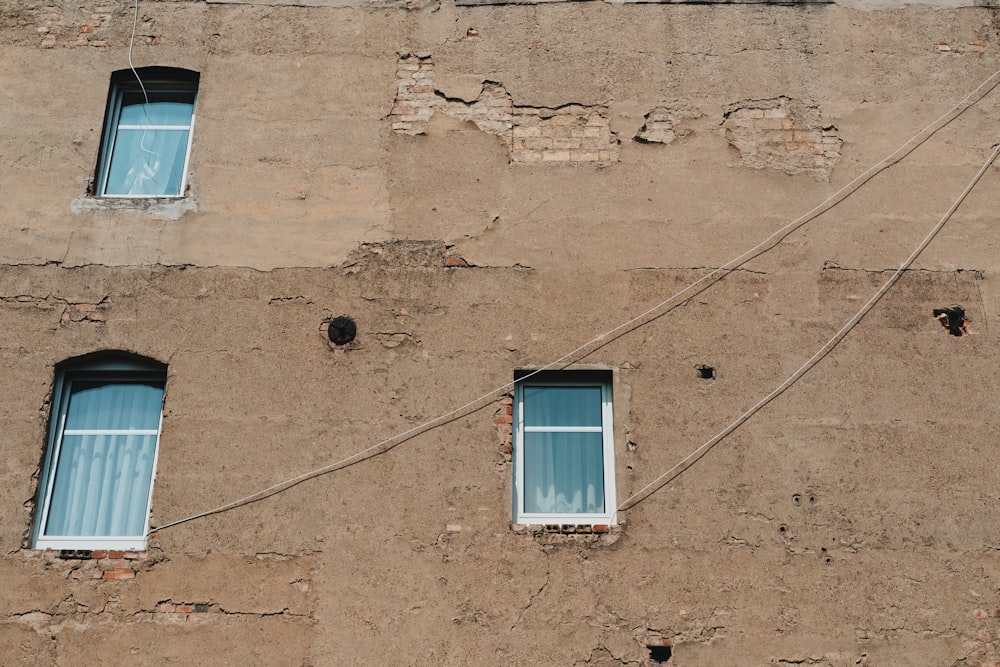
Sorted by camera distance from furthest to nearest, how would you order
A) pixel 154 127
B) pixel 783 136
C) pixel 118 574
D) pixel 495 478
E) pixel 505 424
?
pixel 154 127 → pixel 783 136 → pixel 505 424 → pixel 495 478 → pixel 118 574

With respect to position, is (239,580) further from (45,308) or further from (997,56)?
(997,56)

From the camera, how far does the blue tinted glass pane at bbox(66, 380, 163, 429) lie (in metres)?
6.00

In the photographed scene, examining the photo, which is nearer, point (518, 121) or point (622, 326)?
point (622, 326)

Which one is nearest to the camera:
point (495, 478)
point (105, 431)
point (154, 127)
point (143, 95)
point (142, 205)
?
point (495, 478)

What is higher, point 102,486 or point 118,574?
point 102,486

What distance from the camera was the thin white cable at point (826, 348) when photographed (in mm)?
5684

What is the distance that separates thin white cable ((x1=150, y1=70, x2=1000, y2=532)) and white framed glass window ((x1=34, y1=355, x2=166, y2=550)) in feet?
1.24

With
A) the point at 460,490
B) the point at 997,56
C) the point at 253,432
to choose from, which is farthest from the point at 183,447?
the point at 997,56

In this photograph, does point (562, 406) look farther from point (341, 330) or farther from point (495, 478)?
point (341, 330)

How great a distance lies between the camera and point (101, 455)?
5914 millimetres

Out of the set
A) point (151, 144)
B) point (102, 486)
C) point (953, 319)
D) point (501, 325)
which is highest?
point (151, 144)

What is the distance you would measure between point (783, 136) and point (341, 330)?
348 centimetres

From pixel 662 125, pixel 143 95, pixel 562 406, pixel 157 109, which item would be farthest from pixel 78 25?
pixel 562 406

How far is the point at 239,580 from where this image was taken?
18.0ft
